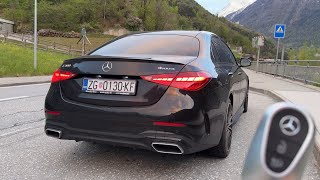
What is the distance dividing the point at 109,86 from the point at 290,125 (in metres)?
2.52

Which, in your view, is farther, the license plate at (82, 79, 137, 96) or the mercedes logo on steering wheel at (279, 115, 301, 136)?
the license plate at (82, 79, 137, 96)

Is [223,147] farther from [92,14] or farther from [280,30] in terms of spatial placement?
[92,14]

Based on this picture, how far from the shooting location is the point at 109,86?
10.9 feet

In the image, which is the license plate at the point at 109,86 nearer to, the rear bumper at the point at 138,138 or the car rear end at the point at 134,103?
the car rear end at the point at 134,103

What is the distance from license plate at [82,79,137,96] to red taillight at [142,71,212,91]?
0.54 ft

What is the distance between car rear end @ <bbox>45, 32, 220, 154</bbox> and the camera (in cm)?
A: 315

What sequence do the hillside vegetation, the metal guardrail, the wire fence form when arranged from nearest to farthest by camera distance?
the metal guardrail < the wire fence < the hillside vegetation

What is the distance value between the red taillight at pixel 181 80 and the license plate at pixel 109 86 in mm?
165

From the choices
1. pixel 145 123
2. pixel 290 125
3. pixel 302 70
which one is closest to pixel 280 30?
pixel 302 70

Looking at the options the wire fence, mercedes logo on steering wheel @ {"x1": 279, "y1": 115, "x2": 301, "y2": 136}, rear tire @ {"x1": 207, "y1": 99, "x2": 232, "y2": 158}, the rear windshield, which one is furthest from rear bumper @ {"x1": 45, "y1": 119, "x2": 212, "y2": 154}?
the wire fence

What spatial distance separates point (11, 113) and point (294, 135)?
6168 mm

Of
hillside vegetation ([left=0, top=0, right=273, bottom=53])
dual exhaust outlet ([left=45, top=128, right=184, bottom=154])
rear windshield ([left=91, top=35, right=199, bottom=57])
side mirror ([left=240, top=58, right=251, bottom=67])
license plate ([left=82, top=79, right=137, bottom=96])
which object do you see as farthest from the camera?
hillside vegetation ([left=0, top=0, right=273, bottom=53])

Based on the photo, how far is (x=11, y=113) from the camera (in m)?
6.26

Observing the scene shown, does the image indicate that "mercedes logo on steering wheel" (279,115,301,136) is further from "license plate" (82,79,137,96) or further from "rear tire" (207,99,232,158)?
"rear tire" (207,99,232,158)
